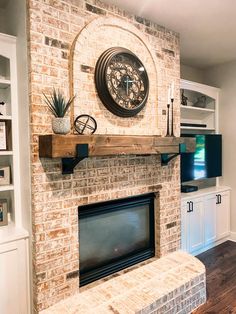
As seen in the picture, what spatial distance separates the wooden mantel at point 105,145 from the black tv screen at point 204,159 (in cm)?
99

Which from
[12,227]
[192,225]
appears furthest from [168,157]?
[12,227]

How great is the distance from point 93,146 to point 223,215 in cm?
290

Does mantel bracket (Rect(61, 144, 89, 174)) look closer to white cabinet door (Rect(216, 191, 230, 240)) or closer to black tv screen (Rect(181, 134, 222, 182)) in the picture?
black tv screen (Rect(181, 134, 222, 182))

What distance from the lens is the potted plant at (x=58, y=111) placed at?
1964mm

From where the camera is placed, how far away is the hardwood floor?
250 centimetres

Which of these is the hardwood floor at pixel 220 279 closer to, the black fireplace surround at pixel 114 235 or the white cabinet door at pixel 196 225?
the white cabinet door at pixel 196 225

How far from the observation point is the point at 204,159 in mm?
3994

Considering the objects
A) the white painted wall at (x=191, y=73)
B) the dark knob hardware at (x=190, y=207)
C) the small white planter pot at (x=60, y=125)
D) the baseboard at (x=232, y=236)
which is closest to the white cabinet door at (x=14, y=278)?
the small white planter pot at (x=60, y=125)

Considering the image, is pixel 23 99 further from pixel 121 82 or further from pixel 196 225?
pixel 196 225

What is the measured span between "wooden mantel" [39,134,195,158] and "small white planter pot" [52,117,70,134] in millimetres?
102

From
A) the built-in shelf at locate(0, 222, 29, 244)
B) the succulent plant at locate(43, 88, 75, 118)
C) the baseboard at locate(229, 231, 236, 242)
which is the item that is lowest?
the baseboard at locate(229, 231, 236, 242)

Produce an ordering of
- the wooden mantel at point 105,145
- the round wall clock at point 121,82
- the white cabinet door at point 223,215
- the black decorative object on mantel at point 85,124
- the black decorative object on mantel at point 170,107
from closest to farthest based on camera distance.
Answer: the wooden mantel at point 105,145 → the black decorative object on mantel at point 85,124 → the round wall clock at point 121,82 → the black decorative object on mantel at point 170,107 → the white cabinet door at point 223,215

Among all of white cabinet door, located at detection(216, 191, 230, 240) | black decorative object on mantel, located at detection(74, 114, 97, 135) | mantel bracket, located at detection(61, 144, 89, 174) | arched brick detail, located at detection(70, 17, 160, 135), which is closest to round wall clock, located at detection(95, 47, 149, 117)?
arched brick detail, located at detection(70, 17, 160, 135)

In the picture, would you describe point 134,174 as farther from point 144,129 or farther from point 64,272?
point 64,272
